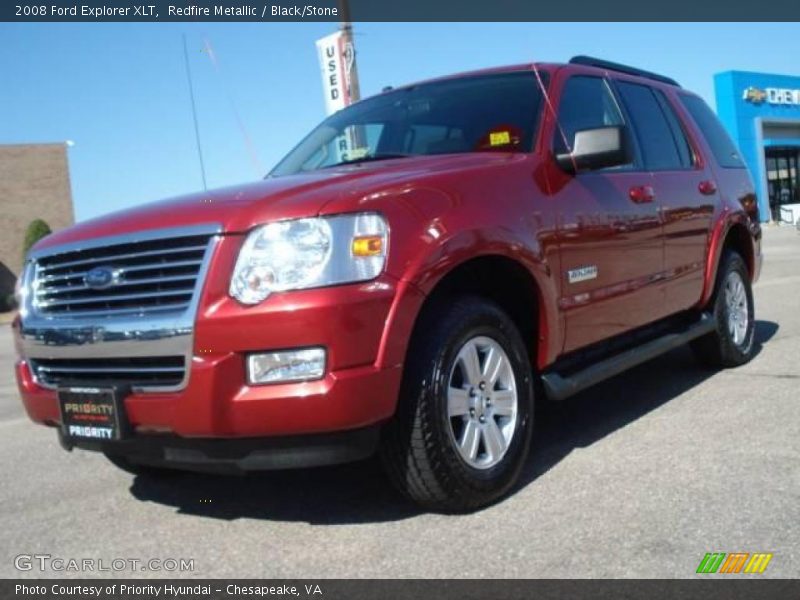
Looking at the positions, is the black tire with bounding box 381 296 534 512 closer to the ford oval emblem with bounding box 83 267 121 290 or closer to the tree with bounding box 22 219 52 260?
the ford oval emblem with bounding box 83 267 121 290

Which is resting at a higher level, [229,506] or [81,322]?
[81,322]

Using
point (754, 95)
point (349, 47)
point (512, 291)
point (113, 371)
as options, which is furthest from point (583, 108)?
point (754, 95)

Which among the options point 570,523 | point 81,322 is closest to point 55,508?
point 81,322

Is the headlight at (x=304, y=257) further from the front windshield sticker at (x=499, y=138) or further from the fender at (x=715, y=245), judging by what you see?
the fender at (x=715, y=245)

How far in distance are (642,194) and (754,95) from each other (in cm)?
3461

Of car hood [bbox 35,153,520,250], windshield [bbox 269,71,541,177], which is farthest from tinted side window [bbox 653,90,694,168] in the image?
car hood [bbox 35,153,520,250]

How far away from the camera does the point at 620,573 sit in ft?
9.33

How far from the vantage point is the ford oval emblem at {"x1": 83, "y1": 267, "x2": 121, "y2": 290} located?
3287mm

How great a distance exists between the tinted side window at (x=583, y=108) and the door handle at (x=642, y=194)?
0.41 meters

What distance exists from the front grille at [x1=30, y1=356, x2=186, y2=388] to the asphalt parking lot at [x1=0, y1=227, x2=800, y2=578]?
2.27 ft

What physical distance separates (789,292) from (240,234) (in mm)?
9412

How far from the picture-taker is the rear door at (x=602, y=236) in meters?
4.16

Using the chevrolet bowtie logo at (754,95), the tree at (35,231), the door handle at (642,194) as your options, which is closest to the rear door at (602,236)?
the door handle at (642,194)
